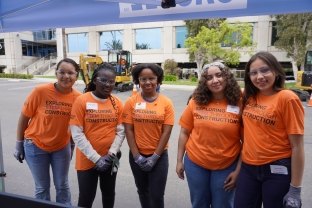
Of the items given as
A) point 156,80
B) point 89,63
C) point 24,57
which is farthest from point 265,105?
point 24,57

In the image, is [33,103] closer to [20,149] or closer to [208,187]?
[20,149]

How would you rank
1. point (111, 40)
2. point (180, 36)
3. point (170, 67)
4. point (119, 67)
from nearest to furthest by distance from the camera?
1. point (119, 67)
2. point (170, 67)
3. point (180, 36)
4. point (111, 40)

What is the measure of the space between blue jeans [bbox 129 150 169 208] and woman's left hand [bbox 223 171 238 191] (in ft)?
2.06

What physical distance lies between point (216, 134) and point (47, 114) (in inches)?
65.8

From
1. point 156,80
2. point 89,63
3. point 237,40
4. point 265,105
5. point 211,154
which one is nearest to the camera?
point 265,105

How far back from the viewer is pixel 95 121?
9.25 feet

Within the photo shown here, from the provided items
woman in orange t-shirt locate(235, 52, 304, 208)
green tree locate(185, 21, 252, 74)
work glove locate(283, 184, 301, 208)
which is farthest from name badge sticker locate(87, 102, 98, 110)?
green tree locate(185, 21, 252, 74)

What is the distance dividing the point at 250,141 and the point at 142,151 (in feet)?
3.43

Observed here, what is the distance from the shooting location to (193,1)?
2.67 metres

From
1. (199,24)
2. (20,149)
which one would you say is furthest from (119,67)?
(20,149)

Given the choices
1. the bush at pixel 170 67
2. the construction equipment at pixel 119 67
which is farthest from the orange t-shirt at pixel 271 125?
the bush at pixel 170 67

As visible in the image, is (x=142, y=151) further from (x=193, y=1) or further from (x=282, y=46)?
(x=282, y=46)

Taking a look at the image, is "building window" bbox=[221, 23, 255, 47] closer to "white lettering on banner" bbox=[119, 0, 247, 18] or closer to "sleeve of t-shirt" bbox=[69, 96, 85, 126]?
"white lettering on banner" bbox=[119, 0, 247, 18]

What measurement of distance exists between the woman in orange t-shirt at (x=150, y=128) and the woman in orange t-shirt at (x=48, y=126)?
2.13 ft
